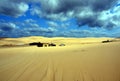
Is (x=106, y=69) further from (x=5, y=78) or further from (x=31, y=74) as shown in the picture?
(x=5, y=78)

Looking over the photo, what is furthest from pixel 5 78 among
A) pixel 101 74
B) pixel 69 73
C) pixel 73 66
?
pixel 101 74

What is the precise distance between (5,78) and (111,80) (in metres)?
4.32

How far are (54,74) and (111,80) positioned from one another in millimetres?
2394

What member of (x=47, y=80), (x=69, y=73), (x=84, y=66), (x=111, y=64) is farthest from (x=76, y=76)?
(x=111, y=64)

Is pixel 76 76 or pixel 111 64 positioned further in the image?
pixel 111 64

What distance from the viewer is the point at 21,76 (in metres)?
8.55

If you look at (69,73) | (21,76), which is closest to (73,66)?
(69,73)

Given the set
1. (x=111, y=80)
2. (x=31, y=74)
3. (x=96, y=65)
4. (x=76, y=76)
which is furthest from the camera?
(x=96, y=65)

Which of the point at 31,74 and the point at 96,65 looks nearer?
the point at 31,74

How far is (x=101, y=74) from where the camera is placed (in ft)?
26.8

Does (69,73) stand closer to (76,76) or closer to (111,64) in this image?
(76,76)

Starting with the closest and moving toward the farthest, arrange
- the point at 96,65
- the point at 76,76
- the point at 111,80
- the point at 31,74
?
the point at 111,80 → the point at 76,76 → the point at 31,74 → the point at 96,65

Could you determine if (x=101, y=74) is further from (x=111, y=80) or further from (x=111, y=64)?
(x=111, y=64)

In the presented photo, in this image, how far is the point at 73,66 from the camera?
10000 mm
